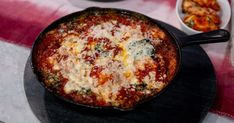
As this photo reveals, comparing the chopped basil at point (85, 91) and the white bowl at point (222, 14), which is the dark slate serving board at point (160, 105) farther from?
the white bowl at point (222, 14)

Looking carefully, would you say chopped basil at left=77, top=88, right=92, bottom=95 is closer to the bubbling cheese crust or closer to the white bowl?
the bubbling cheese crust

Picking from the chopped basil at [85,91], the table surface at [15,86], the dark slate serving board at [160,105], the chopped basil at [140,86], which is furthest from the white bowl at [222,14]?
Result: the chopped basil at [85,91]

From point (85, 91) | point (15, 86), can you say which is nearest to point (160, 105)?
point (85, 91)

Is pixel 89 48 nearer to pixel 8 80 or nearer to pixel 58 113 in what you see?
pixel 58 113

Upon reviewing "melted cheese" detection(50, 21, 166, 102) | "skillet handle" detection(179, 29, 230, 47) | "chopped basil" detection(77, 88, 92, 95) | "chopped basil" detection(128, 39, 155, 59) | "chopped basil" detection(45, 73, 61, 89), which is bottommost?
"chopped basil" detection(45, 73, 61, 89)

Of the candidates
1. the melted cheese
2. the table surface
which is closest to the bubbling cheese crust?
the melted cheese

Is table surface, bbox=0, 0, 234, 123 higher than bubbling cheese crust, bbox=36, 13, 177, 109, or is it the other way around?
bubbling cheese crust, bbox=36, 13, 177, 109
